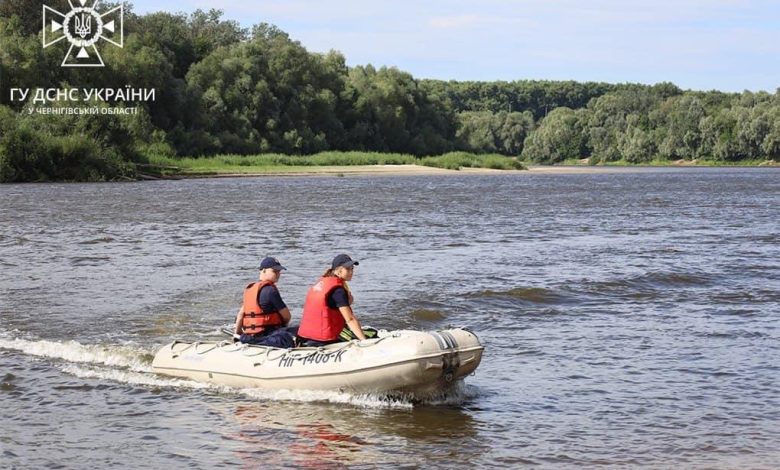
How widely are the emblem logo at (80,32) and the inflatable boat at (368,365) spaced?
186 ft

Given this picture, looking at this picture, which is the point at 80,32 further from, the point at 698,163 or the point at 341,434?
the point at 698,163

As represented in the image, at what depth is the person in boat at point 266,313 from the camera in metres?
11.0

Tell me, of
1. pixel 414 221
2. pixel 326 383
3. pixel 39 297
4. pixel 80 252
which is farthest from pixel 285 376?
pixel 414 221

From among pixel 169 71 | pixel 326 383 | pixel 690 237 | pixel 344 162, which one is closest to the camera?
pixel 326 383

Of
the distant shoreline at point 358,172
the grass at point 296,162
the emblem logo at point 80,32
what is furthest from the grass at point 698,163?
the emblem logo at point 80,32

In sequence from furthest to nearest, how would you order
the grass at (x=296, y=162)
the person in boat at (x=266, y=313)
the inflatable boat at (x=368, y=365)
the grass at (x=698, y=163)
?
the grass at (x=698, y=163) < the grass at (x=296, y=162) < the person in boat at (x=266, y=313) < the inflatable boat at (x=368, y=365)

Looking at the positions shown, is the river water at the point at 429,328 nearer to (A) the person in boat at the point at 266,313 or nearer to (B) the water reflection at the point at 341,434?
(B) the water reflection at the point at 341,434

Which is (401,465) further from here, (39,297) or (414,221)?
(414,221)

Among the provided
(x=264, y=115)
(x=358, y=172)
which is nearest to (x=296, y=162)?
(x=358, y=172)

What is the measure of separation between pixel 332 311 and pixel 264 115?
2849 inches

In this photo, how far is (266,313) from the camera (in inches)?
440

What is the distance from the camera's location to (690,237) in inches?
1105

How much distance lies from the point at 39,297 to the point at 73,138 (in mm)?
39133

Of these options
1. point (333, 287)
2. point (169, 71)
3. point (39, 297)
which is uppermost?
point (169, 71)
